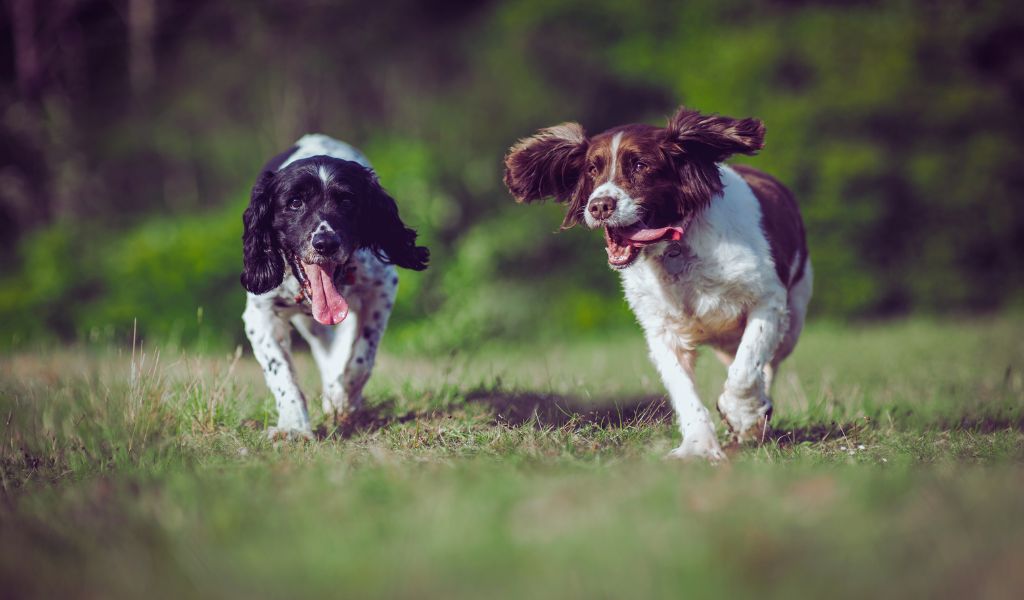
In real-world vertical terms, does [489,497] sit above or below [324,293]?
below

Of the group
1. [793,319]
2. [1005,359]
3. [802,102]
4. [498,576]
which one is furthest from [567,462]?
[802,102]

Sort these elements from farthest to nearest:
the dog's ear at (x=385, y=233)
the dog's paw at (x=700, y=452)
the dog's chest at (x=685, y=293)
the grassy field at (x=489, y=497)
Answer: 1. the dog's ear at (x=385, y=233)
2. the dog's chest at (x=685, y=293)
3. the dog's paw at (x=700, y=452)
4. the grassy field at (x=489, y=497)

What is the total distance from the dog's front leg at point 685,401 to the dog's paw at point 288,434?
1621mm

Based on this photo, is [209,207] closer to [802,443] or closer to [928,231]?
[928,231]

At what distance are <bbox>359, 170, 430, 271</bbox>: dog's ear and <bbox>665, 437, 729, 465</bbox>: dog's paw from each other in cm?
190

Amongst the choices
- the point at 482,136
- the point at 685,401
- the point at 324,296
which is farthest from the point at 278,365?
the point at 482,136

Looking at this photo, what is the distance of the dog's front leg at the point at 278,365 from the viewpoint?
14.3ft

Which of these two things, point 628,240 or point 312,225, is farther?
point 312,225

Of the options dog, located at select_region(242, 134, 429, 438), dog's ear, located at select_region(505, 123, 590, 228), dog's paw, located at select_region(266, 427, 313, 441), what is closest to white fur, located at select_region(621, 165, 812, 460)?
dog's ear, located at select_region(505, 123, 590, 228)

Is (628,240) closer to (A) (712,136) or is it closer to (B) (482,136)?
(A) (712,136)

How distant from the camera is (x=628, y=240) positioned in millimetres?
4211

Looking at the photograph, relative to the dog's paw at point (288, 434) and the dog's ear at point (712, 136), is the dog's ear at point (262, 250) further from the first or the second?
the dog's ear at point (712, 136)

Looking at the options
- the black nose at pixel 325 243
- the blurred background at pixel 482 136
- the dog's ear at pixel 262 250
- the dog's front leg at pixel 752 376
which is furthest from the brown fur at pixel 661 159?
the blurred background at pixel 482 136

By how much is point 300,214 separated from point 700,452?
221 cm
